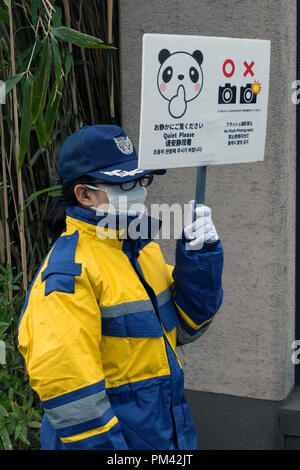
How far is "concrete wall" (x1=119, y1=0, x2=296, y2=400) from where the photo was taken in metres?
3.21

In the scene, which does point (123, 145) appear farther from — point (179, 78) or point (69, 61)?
point (69, 61)

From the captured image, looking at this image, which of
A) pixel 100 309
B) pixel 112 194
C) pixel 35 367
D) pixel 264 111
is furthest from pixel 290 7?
pixel 35 367

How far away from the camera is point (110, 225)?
193 cm

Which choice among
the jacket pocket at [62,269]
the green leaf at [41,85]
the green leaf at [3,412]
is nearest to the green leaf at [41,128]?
the green leaf at [41,85]

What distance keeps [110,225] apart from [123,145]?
254 mm

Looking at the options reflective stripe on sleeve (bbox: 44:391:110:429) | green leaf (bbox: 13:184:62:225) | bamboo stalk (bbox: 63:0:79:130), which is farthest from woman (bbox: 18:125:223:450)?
bamboo stalk (bbox: 63:0:79:130)

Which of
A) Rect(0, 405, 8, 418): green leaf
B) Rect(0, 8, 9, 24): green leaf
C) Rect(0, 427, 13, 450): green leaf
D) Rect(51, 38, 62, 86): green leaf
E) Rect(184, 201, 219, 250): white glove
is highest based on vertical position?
Rect(0, 8, 9, 24): green leaf

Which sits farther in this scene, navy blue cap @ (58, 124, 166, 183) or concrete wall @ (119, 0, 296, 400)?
concrete wall @ (119, 0, 296, 400)

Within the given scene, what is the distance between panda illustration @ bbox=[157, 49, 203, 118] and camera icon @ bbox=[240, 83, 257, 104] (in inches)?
6.9

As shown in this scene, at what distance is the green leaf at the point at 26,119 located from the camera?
2650 mm

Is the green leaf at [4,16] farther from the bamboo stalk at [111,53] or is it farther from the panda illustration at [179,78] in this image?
the panda illustration at [179,78]

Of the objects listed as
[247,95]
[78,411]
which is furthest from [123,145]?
[78,411]

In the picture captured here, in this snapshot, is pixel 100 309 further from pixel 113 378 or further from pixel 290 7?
pixel 290 7

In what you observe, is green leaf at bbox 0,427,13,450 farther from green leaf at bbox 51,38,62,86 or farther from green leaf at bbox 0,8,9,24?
green leaf at bbox 0,8,9,24
